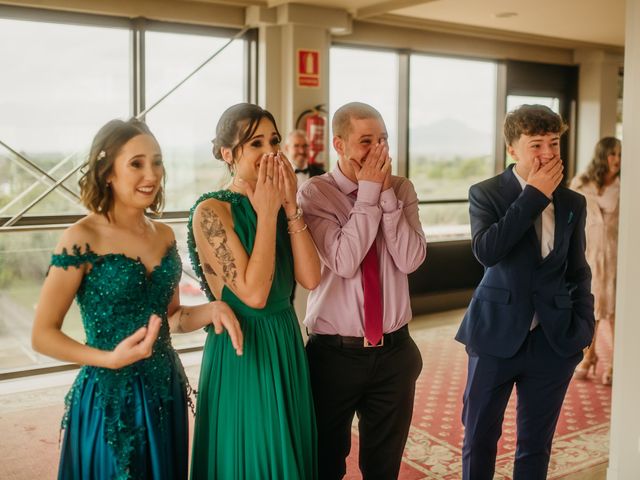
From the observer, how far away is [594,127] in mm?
8922

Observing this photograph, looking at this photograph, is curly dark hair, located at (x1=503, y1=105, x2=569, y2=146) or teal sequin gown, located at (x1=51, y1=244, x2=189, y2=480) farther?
curly dark hair, located at (x1=503, y1=105, x2=569, y2=146)

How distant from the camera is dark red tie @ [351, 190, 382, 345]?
2.37 m

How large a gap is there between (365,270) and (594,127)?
742cm

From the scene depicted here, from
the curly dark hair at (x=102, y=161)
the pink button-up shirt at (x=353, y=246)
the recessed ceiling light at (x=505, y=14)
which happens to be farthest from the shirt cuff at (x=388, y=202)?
the recessed ceiling light at (x=505, y=14)

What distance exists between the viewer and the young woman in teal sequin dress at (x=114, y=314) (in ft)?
6.11

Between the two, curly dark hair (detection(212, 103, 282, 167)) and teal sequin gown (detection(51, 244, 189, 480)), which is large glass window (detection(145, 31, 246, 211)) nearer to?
curly dark hair (detection(212, 103, 282, 167))

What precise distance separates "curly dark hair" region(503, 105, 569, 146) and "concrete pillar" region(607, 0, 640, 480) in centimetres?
52

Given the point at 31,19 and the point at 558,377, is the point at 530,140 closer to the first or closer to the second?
the point at 558,377

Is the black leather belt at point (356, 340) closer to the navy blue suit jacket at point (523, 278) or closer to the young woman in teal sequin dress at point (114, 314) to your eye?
the navy blue suit jacket at point (523, 278)

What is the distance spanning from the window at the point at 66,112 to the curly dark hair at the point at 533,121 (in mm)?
3584

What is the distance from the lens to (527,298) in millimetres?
2586

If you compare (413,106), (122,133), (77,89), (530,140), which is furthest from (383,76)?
(122,133)

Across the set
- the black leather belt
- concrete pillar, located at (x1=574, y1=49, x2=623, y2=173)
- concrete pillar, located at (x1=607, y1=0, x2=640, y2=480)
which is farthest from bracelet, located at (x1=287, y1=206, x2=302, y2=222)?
concrete pillar, located at (x1=574, y1=49, x2=623, y2=173)

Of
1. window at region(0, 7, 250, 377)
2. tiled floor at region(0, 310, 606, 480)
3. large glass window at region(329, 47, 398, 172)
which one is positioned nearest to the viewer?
tiled floor at region(0, 310, 606, 480)
